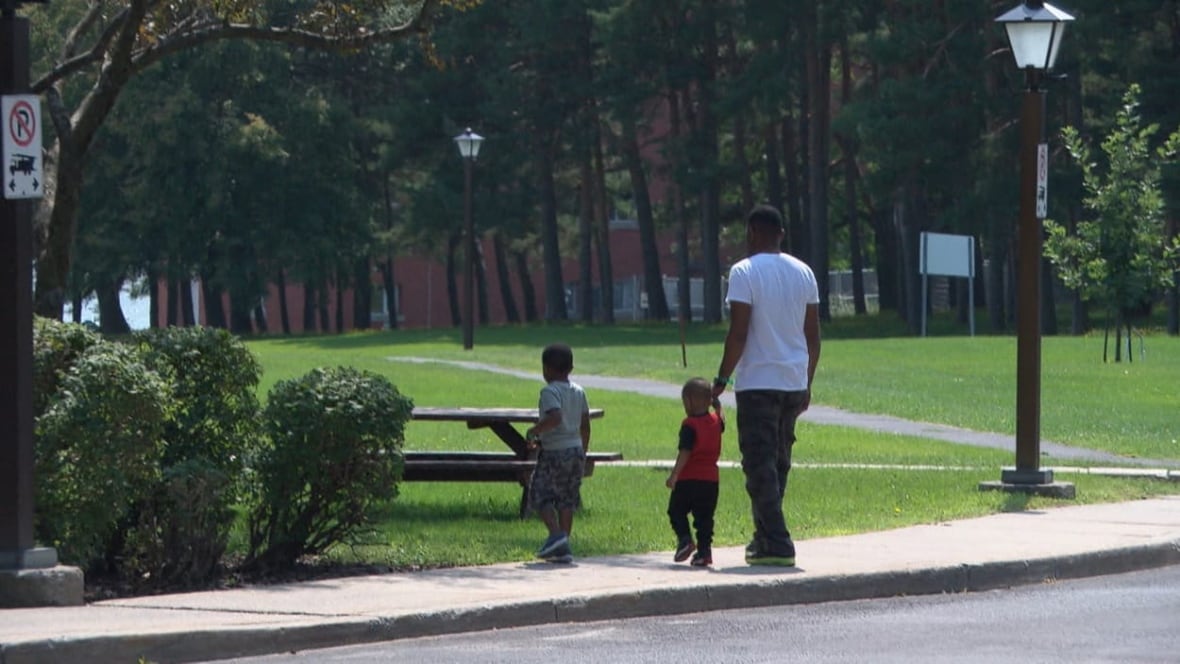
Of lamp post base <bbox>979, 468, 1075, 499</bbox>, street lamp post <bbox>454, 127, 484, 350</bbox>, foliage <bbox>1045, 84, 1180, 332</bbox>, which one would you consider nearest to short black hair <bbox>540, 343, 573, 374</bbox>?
lamp post base <bbox>979, 468, 1075, 499</bbox>

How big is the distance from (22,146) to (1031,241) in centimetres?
909

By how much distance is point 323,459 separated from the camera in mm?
11820

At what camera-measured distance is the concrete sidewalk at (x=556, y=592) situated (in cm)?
944

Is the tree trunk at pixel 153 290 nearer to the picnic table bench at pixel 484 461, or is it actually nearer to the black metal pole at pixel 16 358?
the picnic table bench at pixel 484 461

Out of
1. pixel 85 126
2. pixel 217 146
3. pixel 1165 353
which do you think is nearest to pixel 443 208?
pixel 217 146

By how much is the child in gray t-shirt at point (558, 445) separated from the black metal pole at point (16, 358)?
3.16 m

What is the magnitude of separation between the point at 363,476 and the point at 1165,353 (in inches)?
1341

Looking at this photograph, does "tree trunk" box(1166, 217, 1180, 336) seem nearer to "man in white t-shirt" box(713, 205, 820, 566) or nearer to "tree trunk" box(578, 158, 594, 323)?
"tree trunk" box(578, 158, 594, 323)

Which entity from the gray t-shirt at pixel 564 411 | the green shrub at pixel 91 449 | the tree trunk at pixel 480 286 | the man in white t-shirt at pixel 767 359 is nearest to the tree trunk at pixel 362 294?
the tree trunk at pixel 480 286

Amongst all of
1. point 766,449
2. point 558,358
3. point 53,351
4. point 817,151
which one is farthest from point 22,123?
point 817,151

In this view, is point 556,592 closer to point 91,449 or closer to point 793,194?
point 91,449

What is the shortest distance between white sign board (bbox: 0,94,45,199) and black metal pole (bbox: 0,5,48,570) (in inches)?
3.0

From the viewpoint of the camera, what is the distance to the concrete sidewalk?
944cm

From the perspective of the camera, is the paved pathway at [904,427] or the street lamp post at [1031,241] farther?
the paved pathway at [904,427]
